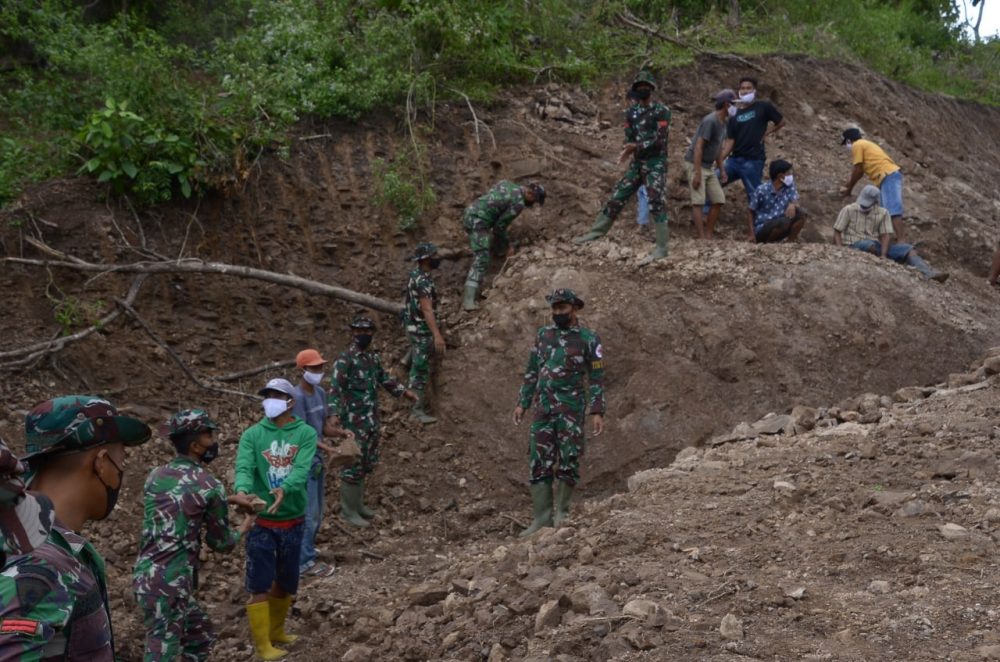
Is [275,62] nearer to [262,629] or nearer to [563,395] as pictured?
[563,395]

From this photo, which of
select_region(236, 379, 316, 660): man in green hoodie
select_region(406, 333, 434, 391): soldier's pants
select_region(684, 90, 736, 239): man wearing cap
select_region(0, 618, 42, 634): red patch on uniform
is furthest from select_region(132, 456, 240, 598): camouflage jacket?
select_region(684, 90, 736, 239): man wearing cap

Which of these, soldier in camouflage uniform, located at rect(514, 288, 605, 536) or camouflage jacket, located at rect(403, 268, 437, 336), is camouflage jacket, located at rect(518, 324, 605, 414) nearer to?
soldier in camouflage uniform, located at rect(514, 288, 605, 536)

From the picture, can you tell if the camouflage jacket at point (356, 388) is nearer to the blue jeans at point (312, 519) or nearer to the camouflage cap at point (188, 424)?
the blue jeans at point (312, 519)

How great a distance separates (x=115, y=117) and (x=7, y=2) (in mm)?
2688

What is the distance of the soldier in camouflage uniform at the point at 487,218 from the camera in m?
10.5

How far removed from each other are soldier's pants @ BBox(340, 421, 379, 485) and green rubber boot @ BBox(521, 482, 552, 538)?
145cm

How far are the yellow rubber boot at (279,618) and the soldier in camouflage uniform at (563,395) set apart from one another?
7.60ft

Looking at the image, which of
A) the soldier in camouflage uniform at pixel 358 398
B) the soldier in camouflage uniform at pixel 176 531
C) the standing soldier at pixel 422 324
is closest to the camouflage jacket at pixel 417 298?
the standing soldier at pixel 422 324

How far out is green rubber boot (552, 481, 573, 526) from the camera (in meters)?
7.91

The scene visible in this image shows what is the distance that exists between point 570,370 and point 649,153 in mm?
3106

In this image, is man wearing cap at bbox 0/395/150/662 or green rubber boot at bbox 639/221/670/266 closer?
man wearing cap at bbox 0/395/150/662

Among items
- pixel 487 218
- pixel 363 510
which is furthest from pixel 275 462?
pixel 487 218

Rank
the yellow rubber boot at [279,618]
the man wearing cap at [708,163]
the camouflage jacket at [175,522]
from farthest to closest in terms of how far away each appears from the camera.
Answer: the man wearing cap at [708,163], the yellow rubber boot at [279,618], the camouflage jacket at [175,522]

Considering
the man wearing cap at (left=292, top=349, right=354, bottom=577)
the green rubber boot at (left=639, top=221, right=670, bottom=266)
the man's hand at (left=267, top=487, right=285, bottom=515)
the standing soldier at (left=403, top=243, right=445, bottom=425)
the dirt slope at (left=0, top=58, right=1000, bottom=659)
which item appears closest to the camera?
the man's hand at (left=267, top=487, right=285, bottom=515)
